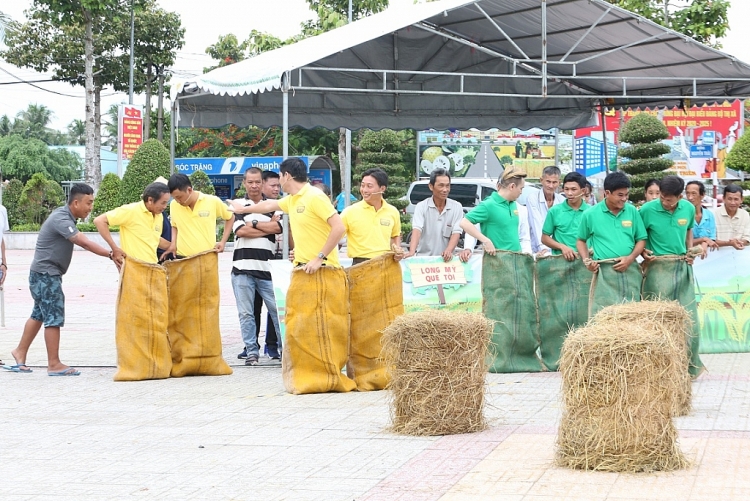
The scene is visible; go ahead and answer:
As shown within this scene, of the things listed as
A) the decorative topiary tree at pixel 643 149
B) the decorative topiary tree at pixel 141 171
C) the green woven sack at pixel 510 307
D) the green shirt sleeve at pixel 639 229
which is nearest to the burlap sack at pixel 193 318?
the green woven sack at pixel 510 307

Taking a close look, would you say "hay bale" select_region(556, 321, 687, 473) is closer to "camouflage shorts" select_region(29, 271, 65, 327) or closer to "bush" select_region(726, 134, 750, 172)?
"camouflage shorts" select_region(29, 271, 65, 327)

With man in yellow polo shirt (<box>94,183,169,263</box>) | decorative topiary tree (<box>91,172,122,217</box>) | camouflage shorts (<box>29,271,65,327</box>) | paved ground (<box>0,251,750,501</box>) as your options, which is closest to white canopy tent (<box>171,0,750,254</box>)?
man in yellow polo shirt (<box>94,183,169,263</box>)

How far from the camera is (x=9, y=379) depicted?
9711mm

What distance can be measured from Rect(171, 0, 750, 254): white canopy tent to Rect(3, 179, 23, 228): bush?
28.1 m

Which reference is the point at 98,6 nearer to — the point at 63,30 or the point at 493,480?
the point at 63,30

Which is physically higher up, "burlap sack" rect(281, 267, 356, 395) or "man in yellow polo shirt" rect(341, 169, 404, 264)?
"man in yellow polo shirt" rect(341, 169, 404, 264)

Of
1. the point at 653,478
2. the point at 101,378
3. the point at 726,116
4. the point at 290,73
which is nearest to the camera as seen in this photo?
the point at 653,478

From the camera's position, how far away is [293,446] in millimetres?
6625

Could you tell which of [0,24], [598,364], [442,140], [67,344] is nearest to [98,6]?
[0,24]

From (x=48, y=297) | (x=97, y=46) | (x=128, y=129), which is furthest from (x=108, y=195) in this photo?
(x=48, y=297)

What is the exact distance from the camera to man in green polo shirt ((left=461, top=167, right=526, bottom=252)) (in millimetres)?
9594

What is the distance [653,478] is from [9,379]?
6.39 meters

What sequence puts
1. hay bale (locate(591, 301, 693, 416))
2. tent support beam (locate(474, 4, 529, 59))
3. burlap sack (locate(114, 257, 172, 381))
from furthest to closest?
tent support beam (locate(474, 4, 529, 59)), burlap sack (locate(114, 257, 172, 381)), hay bale (locate(591, 301, 693, 416))

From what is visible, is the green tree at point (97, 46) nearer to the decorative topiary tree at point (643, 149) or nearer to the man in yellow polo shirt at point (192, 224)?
the decorative topiary tree at point (643, 149)
